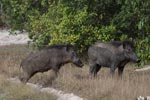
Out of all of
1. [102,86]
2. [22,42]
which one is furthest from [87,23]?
[22,42]

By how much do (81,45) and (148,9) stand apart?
17.3 ft

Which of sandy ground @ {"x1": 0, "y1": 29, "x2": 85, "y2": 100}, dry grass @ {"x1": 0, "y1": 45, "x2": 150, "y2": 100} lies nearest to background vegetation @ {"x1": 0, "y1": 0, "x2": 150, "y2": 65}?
sandy ground @ {"x1": 0, "y1": 29, "x2": 85, "y2": 100}

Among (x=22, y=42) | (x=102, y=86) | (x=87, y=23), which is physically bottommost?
(x=22, y=42)

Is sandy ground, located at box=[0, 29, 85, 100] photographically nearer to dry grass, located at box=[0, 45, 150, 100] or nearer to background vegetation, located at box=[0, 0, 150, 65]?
dry grass, located at box=[0, 45, 150, 100]

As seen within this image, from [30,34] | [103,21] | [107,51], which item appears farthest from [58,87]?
[30,34]

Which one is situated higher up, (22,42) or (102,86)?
(102,86)

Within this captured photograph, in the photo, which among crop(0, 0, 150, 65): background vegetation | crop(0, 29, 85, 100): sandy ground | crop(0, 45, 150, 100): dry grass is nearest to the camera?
crop(0, 45, 150, 100): dry grass

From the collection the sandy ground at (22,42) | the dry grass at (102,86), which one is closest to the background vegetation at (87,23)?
the sandy ground at (22,42)

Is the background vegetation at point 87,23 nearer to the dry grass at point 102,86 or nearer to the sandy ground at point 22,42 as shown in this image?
the sandy ground at point 22,42

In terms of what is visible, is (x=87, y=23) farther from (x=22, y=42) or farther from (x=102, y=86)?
(x=22, y=42)

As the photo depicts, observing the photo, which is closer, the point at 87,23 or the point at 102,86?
the point at 102,86

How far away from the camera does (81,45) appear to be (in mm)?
23188

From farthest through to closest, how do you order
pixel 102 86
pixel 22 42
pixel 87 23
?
pixel 22 42, pixel 87 23, pixel 102 86

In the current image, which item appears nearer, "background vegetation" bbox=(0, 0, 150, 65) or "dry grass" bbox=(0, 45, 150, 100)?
"dry grass" bbox=(0, 45, 150, 100)
